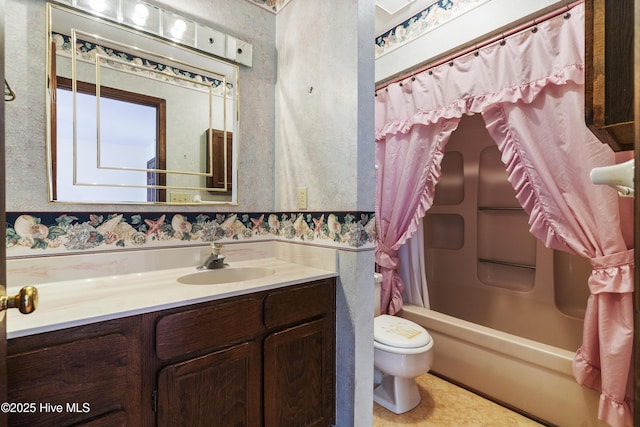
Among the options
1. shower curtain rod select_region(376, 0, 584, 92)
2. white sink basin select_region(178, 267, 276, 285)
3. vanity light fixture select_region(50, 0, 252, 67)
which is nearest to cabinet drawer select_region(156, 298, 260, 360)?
white sink basin select_region(178, 267, 276, 285)

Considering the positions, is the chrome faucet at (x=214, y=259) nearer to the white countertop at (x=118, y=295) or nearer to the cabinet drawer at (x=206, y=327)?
the white countertop at (x=118, y=295)

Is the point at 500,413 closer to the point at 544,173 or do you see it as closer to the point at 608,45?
the point at 544,173

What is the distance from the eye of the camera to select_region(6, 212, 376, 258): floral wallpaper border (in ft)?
3.51

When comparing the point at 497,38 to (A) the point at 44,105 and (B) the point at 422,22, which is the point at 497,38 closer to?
(B) the point at 422,22

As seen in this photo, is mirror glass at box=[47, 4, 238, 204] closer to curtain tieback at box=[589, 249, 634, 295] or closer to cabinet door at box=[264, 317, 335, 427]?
cabinet door at box=[264, 317, 335, 427]

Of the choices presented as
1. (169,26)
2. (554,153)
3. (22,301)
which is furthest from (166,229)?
(554,153)

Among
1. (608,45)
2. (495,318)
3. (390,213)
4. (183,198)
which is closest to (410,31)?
(390,213)

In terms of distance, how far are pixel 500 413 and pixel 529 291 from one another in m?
0.97

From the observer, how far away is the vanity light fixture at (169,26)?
4.00ft

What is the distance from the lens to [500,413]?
158 centimetres

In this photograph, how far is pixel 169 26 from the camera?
1374mm

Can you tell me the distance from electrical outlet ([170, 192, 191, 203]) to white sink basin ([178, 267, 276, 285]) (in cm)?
38

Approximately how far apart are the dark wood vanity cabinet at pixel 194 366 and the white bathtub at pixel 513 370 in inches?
37.4

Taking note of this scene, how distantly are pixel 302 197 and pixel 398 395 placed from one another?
1.27 m
